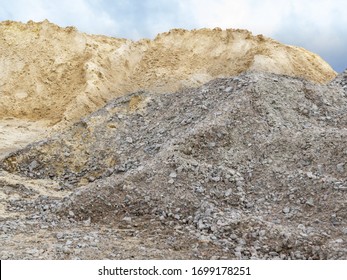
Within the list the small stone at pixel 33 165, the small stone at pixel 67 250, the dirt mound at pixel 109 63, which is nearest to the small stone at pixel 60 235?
the small stone at pixel 67 250

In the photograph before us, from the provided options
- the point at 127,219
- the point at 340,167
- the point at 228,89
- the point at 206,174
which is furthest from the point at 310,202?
the point at 228,89

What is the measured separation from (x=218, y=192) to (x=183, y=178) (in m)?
0.83

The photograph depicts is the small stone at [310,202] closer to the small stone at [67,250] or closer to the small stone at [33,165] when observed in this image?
the small stone at [67,250]

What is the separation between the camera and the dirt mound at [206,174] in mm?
8414

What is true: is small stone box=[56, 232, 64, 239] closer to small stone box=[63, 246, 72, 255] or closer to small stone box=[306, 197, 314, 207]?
small stone box=[63, 246, 72, 255]

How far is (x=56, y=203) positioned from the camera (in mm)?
10711

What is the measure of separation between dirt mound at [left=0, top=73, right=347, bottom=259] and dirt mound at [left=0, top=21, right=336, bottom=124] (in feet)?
27.6

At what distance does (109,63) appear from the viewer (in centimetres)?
2530

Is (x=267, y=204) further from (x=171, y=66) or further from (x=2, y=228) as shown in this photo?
(x=171, y=66)

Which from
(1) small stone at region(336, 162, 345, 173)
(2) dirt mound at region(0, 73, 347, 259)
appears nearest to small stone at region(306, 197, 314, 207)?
(2) dirt mound at region(0, 73, 347, 259)

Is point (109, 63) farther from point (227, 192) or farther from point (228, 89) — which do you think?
point (227, 192)

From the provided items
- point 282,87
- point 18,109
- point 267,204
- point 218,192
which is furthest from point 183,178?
point 18,109

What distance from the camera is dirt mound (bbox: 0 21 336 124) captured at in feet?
77.3

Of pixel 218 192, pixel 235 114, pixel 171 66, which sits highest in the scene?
pixel 171 66
